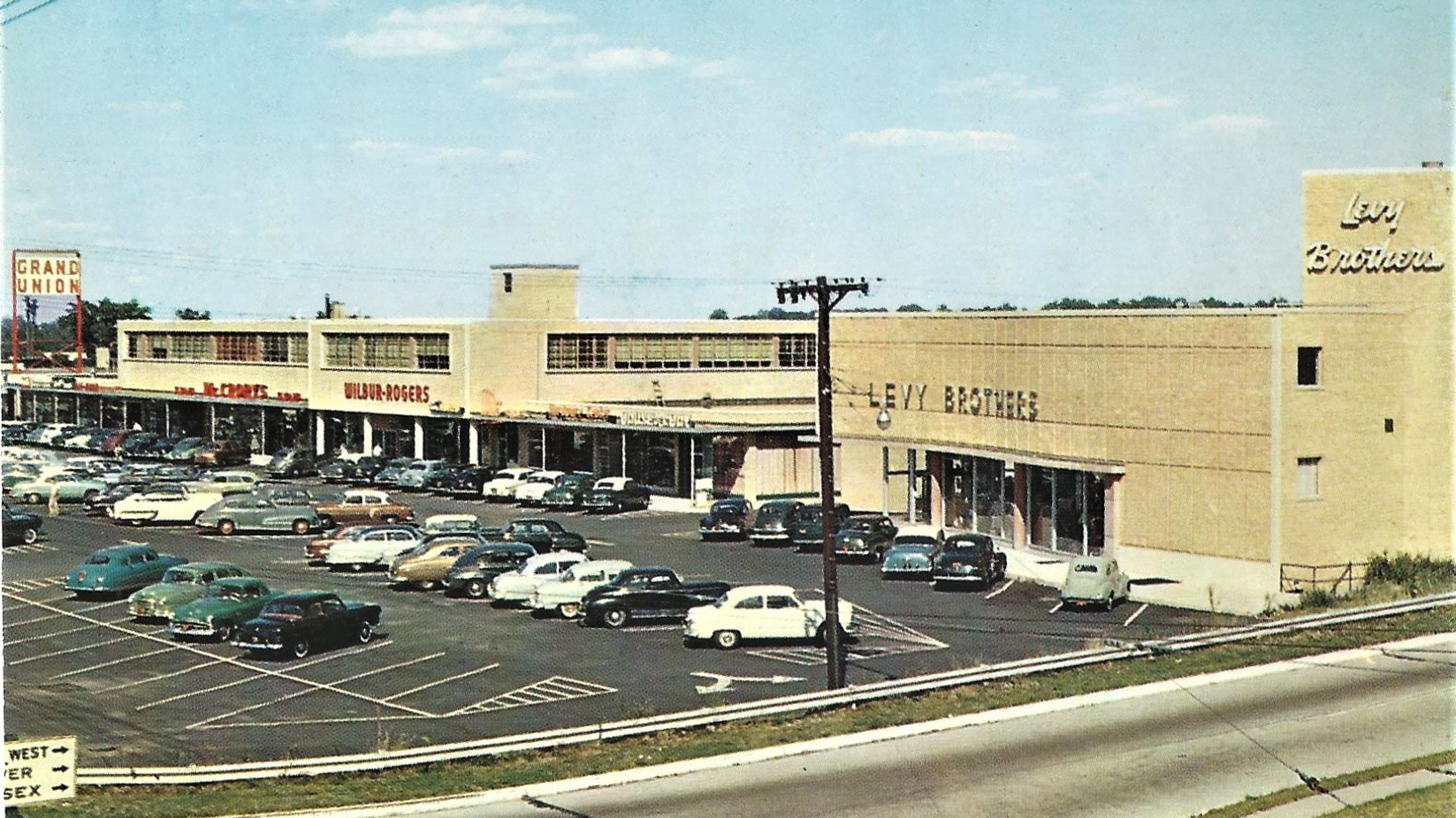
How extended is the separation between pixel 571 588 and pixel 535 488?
28.4 meters

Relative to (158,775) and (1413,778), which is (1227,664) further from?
(158,775)

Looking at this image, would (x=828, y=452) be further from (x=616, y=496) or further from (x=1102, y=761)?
(x=616, y=496)

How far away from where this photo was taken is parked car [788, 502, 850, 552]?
5659cm

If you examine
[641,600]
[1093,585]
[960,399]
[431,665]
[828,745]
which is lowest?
[431,665]

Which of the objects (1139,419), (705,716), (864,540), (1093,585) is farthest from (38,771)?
(1139,419)

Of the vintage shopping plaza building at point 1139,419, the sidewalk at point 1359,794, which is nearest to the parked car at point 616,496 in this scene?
the vintage shopping plaza building at point 1139,419

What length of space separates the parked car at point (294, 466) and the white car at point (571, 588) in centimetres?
4342

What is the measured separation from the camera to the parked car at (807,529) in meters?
56.6

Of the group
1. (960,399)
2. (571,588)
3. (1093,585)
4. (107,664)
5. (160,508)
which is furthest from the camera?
(160,508)

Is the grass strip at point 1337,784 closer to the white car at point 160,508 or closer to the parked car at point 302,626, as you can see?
the parked car at point 302,626

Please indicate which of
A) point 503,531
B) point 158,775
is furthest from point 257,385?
point 158,775

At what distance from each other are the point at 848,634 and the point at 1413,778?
1755 cm

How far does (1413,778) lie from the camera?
2433 centimetres

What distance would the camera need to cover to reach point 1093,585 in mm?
45438
